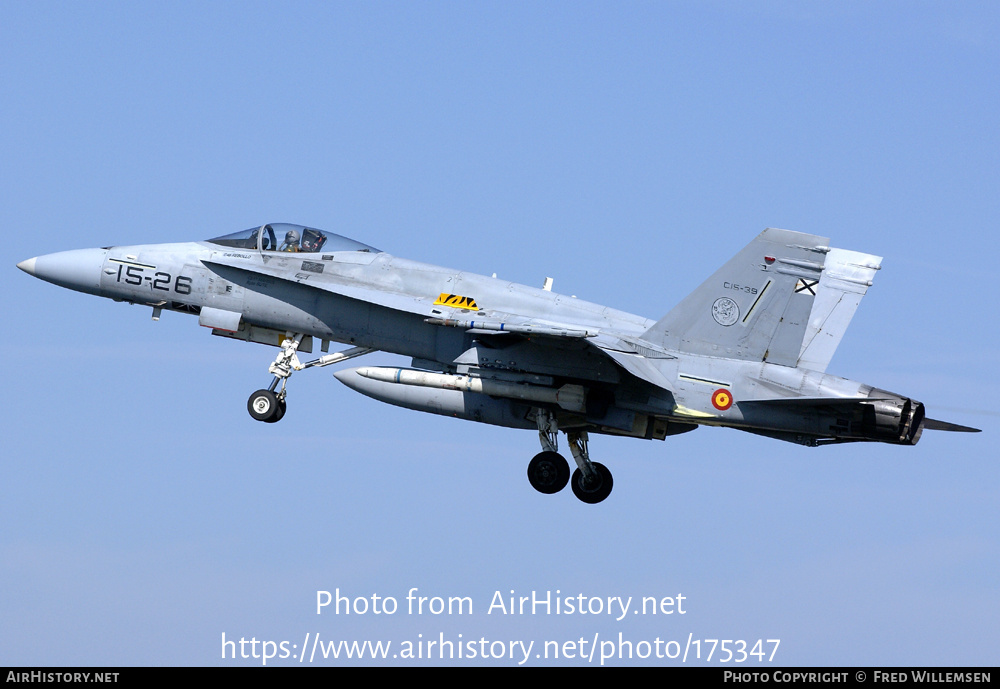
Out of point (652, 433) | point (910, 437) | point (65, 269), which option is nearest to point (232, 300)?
point (65, 269)

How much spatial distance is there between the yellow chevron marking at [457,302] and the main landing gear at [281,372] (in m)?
1.51

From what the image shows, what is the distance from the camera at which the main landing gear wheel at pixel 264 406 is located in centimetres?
2088

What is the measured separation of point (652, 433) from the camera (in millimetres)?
20609

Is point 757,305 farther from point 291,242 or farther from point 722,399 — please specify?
point 291,242

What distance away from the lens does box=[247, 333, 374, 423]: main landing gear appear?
20891 mm

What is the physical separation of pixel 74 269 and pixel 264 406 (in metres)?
3.84

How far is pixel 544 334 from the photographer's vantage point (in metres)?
18.2

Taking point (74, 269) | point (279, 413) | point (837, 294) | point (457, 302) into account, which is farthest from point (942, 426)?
point (74, 269)

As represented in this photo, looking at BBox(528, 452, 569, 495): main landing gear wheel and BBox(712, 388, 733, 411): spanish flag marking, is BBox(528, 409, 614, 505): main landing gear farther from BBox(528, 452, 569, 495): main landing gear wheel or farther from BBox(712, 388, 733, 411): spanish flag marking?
BBox(712, 388, 733, 411): spanish flag marking

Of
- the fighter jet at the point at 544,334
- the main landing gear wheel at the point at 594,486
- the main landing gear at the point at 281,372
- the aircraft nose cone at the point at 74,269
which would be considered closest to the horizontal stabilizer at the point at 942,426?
the fighter jet at the point at 544,334

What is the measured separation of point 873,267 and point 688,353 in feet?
10.3

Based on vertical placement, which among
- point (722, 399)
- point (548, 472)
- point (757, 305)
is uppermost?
point (757, 305)
